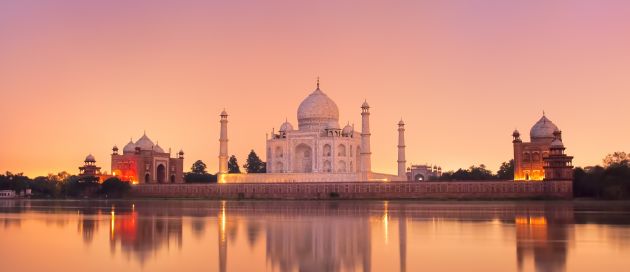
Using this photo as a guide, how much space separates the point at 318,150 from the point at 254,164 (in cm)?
2396

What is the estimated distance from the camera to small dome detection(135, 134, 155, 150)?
192 feet

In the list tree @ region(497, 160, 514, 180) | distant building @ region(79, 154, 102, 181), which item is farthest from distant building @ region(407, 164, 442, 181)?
distant building @ region(79, 154, 102, 181)

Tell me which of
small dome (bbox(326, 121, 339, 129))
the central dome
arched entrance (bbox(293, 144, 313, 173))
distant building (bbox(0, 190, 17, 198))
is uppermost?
the central dome

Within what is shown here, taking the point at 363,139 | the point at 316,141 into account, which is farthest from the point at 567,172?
the point at 316,141

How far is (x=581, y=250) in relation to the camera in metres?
12.6

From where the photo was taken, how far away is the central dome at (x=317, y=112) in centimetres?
5334

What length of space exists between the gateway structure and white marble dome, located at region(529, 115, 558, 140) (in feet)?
27.8

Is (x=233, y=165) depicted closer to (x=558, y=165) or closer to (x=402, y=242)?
(x=558, y=165)

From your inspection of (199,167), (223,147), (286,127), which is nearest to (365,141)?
(286,127)

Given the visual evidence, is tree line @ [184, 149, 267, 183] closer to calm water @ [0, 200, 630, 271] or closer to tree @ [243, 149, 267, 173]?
tree @ [243, 149, 267, 173]

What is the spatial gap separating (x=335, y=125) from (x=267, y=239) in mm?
37706

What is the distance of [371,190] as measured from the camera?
46.1 meters

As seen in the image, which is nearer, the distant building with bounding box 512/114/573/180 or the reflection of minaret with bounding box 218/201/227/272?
the reflection of minaret with bounding box 218/201/227/272

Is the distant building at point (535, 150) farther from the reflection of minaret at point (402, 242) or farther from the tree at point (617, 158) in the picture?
the reflection of minaret at point (402, 242)
